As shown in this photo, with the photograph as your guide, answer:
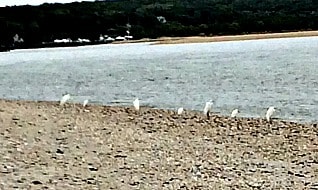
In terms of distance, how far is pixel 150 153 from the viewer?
33.4ft

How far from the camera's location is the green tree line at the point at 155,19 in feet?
250

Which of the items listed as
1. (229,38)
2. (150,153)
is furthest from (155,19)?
(150,153)

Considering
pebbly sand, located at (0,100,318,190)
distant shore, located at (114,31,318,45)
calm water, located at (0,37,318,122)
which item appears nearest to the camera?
pebbly sand, located at (0,100,318,190)

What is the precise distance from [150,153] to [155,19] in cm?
7558

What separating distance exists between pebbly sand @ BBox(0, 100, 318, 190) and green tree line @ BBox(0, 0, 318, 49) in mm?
60597

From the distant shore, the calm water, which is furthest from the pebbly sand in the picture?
the distant shore

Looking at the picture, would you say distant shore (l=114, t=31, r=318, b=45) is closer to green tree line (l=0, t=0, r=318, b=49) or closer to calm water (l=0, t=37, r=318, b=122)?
green tree line (l=0, t=0, r=318, b=49)

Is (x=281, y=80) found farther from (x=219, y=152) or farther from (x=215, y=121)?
(x=219, y=152)

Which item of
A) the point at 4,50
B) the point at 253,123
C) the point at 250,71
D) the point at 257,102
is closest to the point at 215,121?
the point at 253,123

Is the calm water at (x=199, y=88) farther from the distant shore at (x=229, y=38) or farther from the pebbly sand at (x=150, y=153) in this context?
the distant shore at (x=229, y=38)

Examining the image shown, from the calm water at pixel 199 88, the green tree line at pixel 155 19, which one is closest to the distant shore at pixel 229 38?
the green tree line at pixel 155 19

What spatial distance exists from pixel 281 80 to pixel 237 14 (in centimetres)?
5414

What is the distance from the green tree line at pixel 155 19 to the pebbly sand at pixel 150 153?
6060 cm

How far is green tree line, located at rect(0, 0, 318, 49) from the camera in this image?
7625 cm
